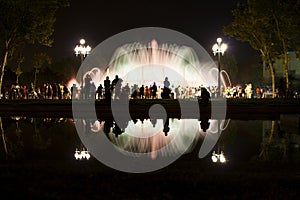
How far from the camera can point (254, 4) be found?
4650cm

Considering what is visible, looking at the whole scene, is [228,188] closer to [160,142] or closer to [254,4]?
[160,142]

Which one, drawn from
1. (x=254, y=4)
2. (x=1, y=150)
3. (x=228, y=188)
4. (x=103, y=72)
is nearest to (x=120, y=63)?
(x=103, y=72)

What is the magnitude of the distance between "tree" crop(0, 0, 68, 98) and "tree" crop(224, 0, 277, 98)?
17040 mm

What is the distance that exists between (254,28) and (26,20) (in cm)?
2117

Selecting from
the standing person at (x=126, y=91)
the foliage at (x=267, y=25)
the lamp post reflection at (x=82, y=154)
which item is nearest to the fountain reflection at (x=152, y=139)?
the lamp post reflection at (x=82, y=154)

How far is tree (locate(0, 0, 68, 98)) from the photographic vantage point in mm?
41094

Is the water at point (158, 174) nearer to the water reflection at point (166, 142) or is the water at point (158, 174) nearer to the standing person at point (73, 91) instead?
the water reflection at point (166, 142)

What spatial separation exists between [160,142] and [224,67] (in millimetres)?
114890

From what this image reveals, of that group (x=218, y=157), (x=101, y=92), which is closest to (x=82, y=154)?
(x=218, y=157)

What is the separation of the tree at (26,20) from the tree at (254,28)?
671 inches

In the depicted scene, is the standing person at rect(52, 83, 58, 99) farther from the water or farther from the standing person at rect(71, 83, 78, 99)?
the water

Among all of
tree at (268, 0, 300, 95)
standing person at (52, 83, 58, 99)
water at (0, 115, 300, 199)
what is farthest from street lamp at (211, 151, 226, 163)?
standing person at (52, 83, 58, 99)

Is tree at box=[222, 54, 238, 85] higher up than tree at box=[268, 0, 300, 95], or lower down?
higher up

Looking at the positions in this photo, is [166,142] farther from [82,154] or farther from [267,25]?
[267,25]
